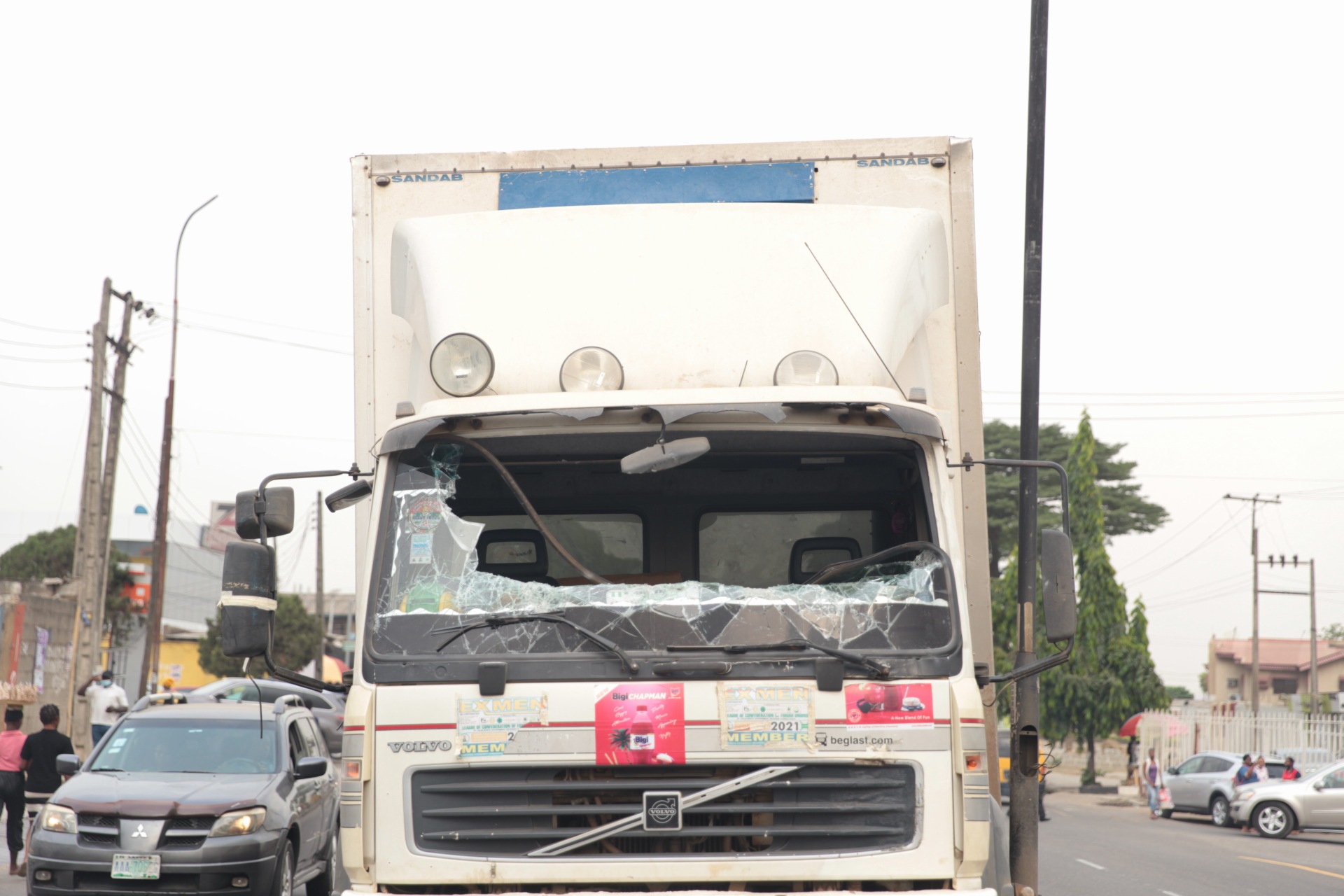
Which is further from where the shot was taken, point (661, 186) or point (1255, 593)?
point (1255, 593)

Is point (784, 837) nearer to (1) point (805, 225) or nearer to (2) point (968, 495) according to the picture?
(2) point (968, 495)

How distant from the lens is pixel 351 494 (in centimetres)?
566

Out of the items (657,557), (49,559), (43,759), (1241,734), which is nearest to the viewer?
(657,557)

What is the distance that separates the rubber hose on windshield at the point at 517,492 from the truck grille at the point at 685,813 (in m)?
0.84

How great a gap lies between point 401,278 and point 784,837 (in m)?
2.91

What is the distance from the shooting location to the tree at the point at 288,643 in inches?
2222

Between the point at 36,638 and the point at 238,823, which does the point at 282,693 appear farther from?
the point at 238,823

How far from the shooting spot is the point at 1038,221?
281 inches

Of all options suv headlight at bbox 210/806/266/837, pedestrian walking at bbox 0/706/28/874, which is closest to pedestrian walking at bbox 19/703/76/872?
pedestrian walking at bbox 0/706/28/874

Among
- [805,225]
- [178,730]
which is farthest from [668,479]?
[178,730]

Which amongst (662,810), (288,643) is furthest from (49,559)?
(662,810)

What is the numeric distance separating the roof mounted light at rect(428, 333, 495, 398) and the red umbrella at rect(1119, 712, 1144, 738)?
1349 inches

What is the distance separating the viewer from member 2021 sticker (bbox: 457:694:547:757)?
4750 mm

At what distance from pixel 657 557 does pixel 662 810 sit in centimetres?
149
